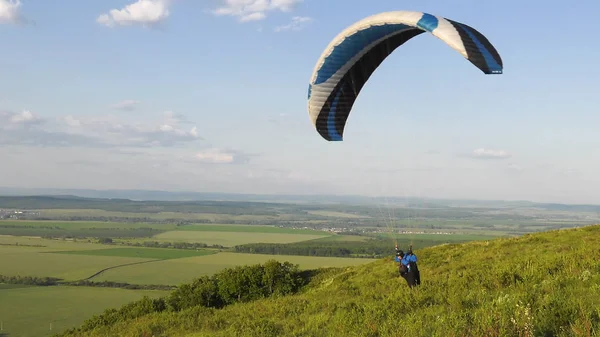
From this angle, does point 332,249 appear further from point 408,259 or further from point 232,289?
point 408,259

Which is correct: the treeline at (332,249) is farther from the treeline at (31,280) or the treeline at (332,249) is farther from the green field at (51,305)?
the green field at (51,305)

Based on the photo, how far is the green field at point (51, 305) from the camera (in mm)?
60391

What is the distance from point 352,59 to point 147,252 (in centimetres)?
13332

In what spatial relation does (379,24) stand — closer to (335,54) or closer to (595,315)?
(335,54)

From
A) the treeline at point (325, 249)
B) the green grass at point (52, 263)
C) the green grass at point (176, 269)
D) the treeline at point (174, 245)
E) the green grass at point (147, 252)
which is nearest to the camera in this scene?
the green grass at point (176, 269)

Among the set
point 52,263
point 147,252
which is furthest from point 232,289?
point 147,252

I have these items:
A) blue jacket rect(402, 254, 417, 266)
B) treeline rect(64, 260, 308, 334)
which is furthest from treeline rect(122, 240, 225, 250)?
blue jacket rect(402, 254, 417, 266)

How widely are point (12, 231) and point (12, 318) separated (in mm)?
154301

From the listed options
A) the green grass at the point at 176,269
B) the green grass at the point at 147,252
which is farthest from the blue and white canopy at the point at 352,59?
the green grass at the point at 147,252

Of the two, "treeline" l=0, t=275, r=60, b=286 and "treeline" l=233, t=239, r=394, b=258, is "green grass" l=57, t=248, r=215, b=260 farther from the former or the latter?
"treeline" l=0, t=275, r=60, b=286

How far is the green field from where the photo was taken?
60391mm

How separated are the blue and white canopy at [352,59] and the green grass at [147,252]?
117m

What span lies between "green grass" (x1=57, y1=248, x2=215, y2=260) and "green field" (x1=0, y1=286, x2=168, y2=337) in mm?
41510

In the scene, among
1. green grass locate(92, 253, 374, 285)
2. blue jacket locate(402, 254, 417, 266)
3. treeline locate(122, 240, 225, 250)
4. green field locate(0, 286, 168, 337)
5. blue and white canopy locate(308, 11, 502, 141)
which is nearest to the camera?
blue and white canopy locate(308, 11, 502, 141)
